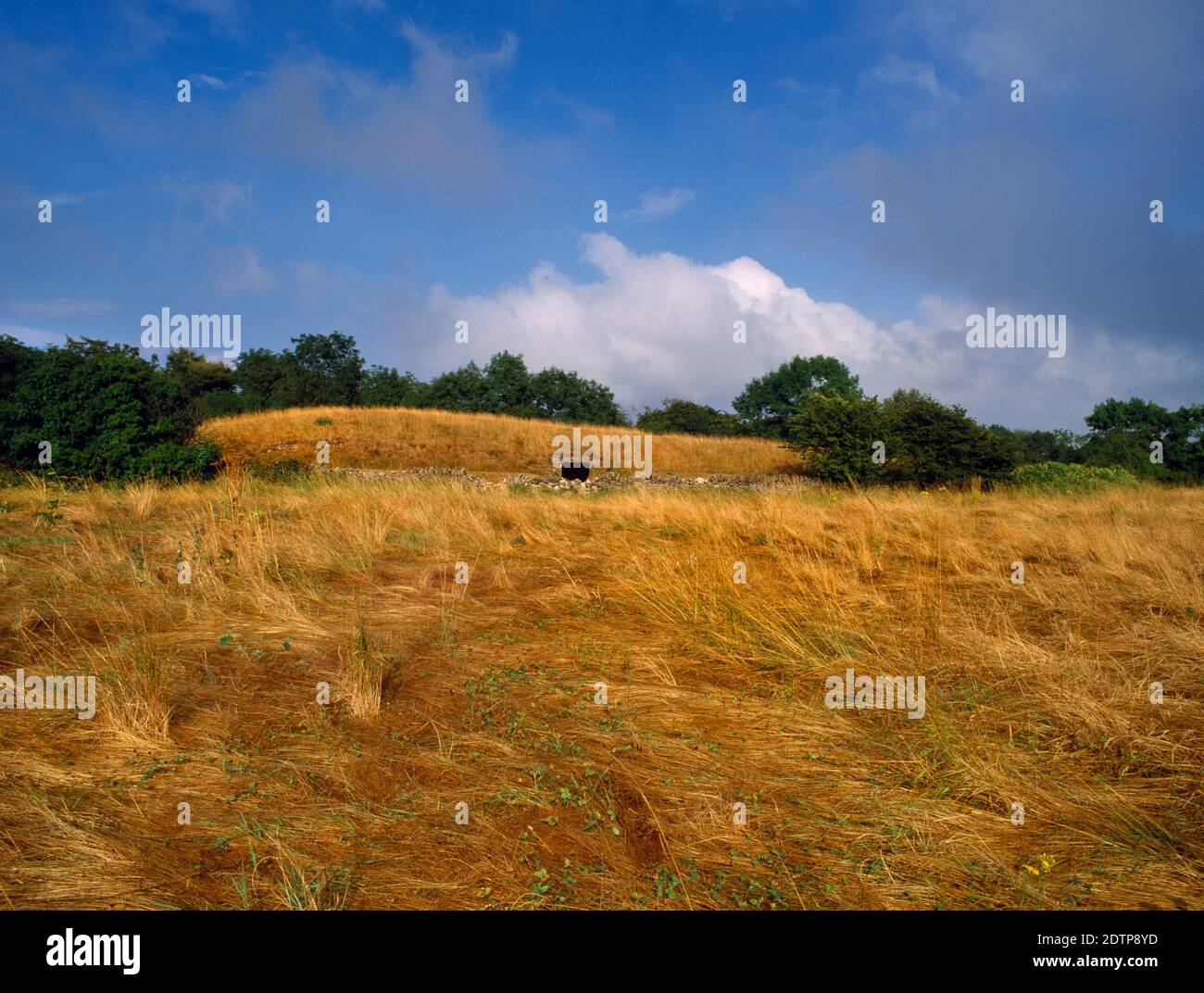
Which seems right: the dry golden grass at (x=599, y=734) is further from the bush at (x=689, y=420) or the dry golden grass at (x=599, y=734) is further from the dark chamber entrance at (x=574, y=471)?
the bush at (x=689, y=420)

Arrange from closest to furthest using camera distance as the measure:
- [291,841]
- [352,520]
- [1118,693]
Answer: [291,841] < [1118,693] < [352,520]

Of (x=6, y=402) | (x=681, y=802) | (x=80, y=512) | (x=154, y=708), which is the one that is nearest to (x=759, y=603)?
(x=681, y=802)

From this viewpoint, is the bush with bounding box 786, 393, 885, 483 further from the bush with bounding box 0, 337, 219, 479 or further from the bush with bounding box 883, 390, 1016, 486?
the bush with bounding box 0, 337, 219, 479

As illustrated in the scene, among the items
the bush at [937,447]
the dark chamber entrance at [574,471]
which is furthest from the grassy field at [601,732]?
the dark chamber entrance at [574,471]

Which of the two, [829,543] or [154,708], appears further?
[829,543]

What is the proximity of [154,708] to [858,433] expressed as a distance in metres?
20.4

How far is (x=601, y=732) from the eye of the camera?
3234mm

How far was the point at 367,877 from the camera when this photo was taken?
2154mm

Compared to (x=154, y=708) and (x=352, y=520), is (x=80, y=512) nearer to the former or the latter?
(x=352, y=520)

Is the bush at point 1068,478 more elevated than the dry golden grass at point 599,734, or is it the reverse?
the bush at point 1068,478

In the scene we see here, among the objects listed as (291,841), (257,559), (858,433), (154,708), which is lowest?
(291,841)

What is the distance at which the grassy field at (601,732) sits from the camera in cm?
219

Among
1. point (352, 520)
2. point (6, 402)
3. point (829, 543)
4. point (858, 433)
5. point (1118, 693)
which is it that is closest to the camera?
point (1118, 693)

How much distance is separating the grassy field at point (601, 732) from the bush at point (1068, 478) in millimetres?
9830
